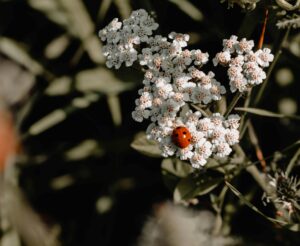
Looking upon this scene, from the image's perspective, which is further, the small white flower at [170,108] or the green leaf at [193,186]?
the green leaf at [193,186]

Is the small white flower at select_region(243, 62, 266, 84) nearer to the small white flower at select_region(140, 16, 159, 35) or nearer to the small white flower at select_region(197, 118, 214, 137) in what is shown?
the small white flower at select_region(197, 118, 214, 137)

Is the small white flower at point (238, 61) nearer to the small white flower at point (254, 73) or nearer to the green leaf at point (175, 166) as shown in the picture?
the small white flower at point (254, 73)

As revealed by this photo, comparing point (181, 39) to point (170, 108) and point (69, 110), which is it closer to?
point (170, 108)

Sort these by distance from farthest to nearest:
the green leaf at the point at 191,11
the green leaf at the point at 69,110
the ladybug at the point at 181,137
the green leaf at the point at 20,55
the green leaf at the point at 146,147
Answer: the green leaf at the point at 20,55
the green leaf at the point at 69,110
the green leaf at the point at 191,11
the green leaf at the point at 146,147
the ladybug at the point at 181,137

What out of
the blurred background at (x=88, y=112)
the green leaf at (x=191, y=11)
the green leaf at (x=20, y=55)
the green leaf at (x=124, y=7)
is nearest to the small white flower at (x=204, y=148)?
the blurred background at (x=88, y=112)

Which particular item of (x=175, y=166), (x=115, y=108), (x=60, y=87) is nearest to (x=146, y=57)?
(x=175, y=166)

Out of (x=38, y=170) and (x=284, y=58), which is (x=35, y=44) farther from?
(x=284, y=58)

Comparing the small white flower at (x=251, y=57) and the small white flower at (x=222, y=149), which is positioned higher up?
the small white flower at (x=251, y=57)
